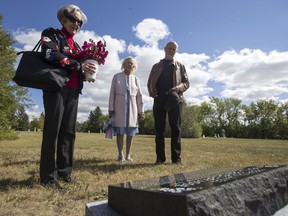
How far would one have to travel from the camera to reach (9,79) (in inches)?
669

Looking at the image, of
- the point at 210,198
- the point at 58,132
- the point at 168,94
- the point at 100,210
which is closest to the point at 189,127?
the point at 168,94

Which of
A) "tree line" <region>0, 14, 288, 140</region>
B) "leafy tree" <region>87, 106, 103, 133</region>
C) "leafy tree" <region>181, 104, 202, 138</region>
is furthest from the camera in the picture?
"leafy tree" <region>87, 106, 103, 133</region>

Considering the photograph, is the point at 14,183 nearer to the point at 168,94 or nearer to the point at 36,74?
the point at 36,74

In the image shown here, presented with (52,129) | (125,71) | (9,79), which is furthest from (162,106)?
(9,79)

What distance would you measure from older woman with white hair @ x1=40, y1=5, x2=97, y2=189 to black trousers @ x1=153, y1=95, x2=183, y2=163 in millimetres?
2465

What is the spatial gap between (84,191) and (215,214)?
203cm

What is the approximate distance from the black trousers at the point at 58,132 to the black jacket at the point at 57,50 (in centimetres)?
28

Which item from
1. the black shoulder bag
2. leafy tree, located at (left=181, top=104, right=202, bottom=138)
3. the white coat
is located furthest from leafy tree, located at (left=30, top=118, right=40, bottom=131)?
the black shoulder bag

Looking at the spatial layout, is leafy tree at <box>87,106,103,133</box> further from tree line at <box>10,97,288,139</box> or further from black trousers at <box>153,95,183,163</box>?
black trousers at <box>153,95,183,163</box>

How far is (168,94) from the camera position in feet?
19.7

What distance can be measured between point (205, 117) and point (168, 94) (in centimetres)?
7508

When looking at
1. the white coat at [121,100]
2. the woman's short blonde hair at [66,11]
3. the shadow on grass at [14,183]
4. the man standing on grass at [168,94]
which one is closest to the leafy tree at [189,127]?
the white coat at [121,100]

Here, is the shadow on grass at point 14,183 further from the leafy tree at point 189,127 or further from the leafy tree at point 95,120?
the leafy tree at point 95,120

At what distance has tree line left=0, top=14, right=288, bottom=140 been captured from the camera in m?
17.4
